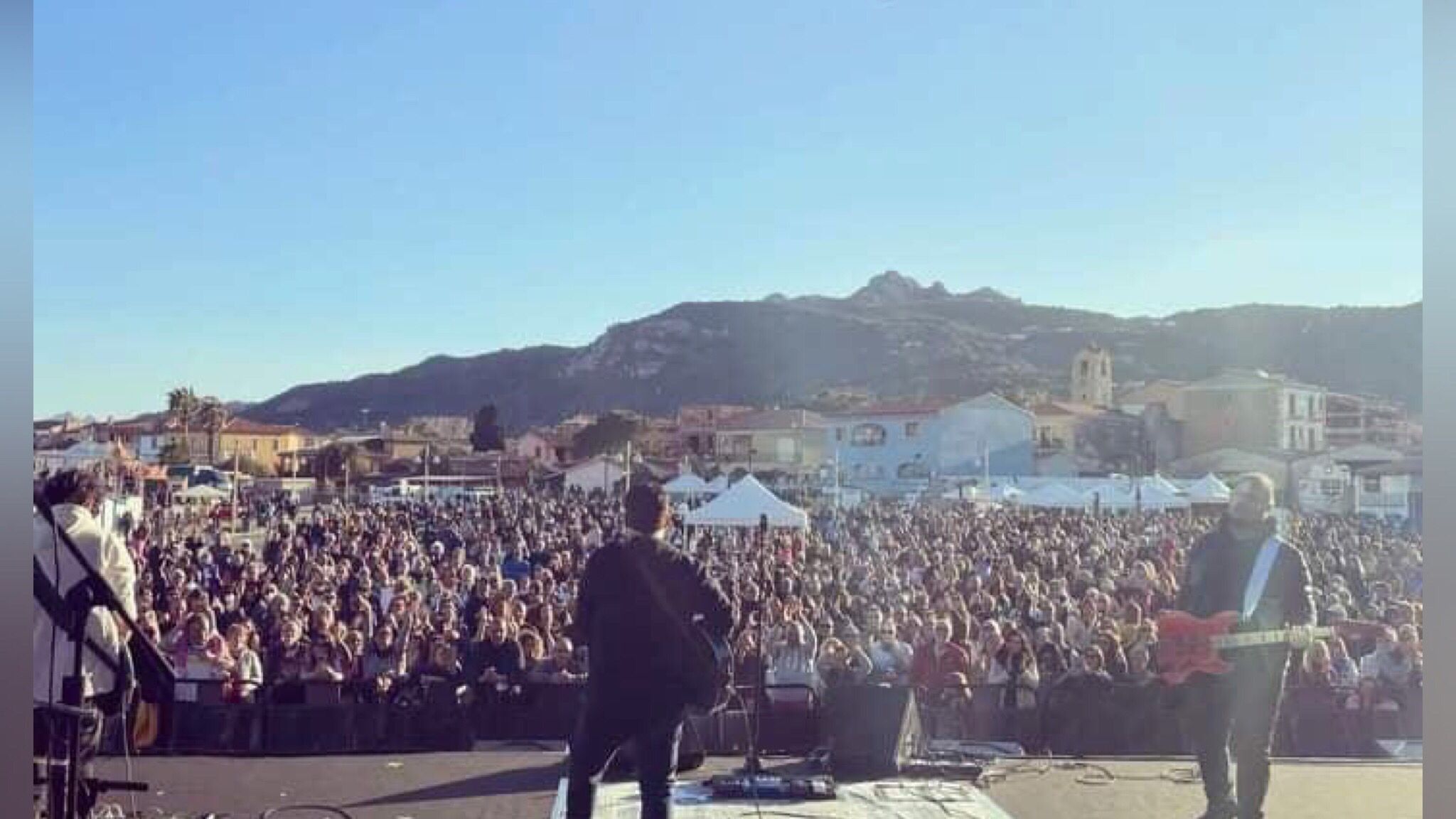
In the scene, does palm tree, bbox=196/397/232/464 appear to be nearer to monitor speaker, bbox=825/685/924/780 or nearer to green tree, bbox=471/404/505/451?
green tree, bbox=471/404/505/451

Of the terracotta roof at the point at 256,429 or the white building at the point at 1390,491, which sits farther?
the terracotta roof at the point at 256,429

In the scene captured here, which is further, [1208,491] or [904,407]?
[904,407]

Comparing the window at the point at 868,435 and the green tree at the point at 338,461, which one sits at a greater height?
the window at the point at 868,435

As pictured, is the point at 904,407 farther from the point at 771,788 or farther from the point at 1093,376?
the point at 771,788

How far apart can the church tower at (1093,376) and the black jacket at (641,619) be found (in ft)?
7.00

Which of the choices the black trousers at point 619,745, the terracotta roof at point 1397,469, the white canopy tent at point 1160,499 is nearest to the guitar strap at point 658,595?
the black trousers at point 619,745

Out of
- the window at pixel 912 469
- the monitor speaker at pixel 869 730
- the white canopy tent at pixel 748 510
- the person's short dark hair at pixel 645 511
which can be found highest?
the window at pixel 912 469

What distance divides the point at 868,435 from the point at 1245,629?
190 centimetres

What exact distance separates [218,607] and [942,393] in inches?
129

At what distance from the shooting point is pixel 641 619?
3.64 m

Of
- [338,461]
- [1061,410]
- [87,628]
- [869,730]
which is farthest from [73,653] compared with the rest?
[1061,410]

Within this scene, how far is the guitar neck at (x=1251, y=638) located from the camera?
3994mm

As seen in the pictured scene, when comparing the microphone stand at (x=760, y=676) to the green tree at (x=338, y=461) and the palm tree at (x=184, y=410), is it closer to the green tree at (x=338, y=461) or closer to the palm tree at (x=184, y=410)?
the green tree at (x=338, y=461)

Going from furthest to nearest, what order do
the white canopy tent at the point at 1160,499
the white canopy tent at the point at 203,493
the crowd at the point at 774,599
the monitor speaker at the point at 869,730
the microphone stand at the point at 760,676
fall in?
1. the white canopy tent at the point at 203,493
2. the crowd at the point at 774,599
3. the white canopy tent at the point at 1160,499
4. the monitor speaker at the point at 869,730
5. the microphone stand at the point at 760,676
